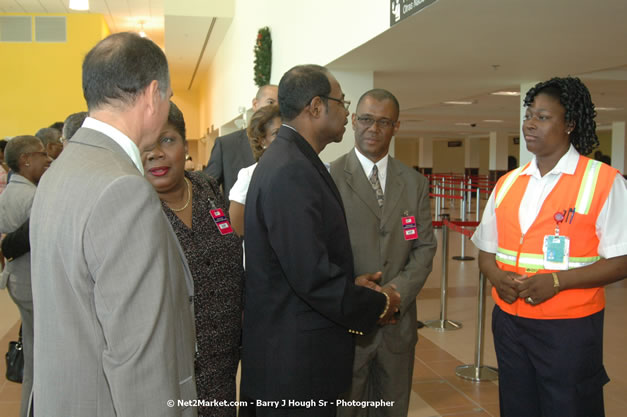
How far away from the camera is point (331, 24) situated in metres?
5.59

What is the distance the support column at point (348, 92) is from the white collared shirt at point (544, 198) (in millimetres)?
3547

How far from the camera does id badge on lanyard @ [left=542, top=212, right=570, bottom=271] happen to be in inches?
83.9

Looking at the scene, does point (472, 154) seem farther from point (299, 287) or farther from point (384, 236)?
point (299, 287)

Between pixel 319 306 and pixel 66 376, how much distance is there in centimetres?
82

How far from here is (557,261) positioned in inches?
84.3

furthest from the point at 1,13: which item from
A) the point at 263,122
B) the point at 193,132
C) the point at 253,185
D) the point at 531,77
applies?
the point at 253,185

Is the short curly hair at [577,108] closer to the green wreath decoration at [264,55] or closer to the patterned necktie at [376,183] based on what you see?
the patterned necktie at [376,183]

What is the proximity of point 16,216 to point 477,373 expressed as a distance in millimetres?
3311

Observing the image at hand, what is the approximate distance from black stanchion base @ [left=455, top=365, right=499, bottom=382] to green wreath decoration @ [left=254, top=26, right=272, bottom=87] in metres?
5.66

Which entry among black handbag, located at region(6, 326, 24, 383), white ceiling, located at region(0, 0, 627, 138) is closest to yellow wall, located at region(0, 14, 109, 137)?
white ceiling, located at region(0, 0, 627, 138)

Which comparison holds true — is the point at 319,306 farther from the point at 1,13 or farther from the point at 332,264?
the point at 1,13

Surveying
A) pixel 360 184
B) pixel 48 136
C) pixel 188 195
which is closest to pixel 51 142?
pixel 48 136

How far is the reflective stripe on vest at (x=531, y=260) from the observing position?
2127 millimetres

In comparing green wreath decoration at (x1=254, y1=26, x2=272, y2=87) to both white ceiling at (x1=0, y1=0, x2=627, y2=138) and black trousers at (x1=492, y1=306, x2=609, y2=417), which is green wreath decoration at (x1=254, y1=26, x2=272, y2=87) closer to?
white ceiling at (x1=0, y1=0, x2=627, y2=138)
